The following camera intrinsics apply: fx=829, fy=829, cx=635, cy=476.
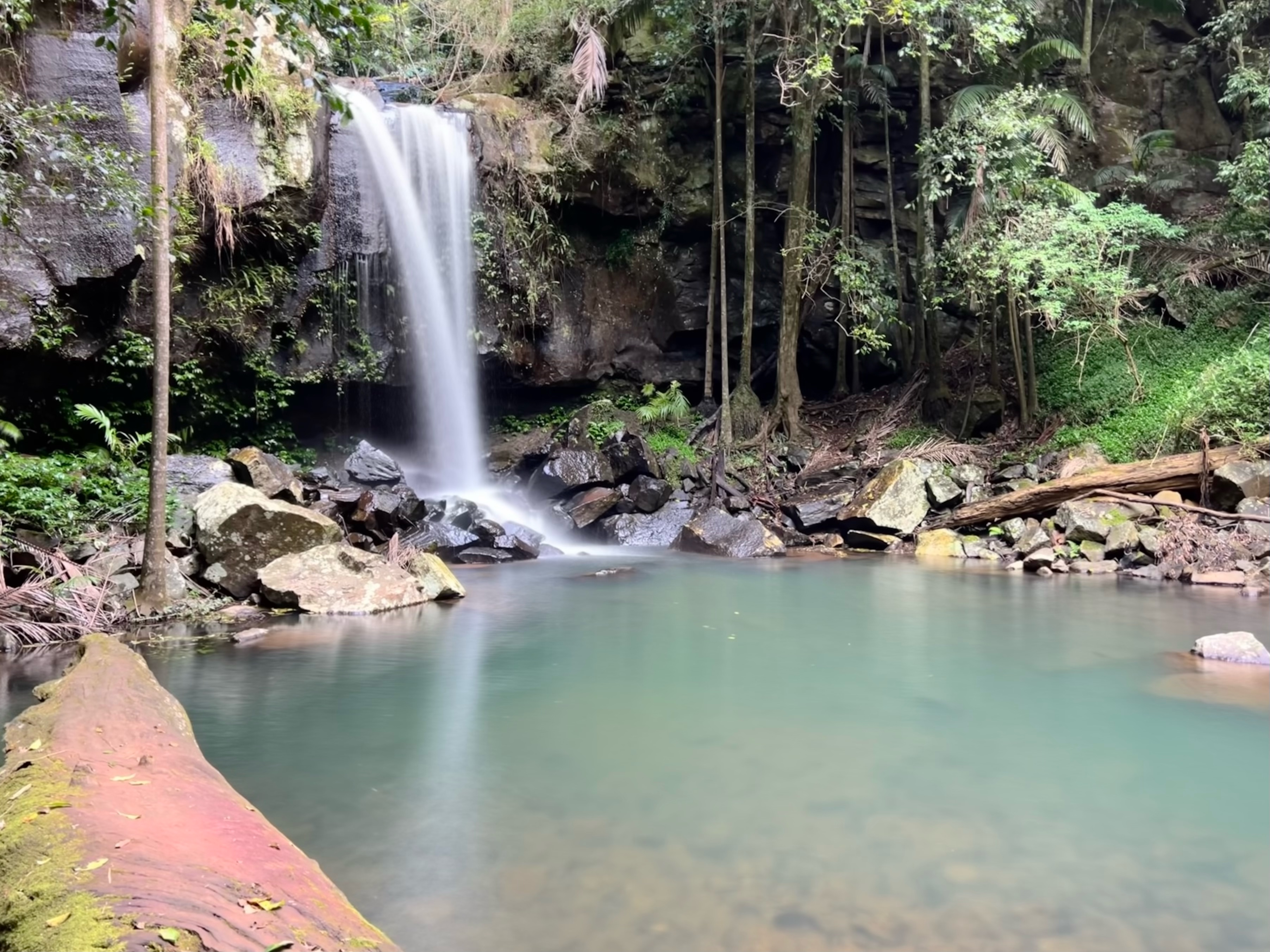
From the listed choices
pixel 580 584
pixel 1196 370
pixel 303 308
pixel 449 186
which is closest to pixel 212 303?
pixel 303 308

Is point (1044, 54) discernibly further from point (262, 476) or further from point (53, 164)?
point (53, 164)

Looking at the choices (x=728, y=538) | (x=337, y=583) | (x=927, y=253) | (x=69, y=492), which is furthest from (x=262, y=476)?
(x=927, y=253)

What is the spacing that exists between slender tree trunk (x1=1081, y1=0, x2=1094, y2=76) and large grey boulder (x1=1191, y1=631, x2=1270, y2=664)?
45.7 ft

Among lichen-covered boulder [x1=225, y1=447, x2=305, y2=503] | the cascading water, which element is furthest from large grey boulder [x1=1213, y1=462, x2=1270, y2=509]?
lichen-covered boulder [x1=225, y1=447, x2=305, y2=503]

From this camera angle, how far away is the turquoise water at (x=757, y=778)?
269cm

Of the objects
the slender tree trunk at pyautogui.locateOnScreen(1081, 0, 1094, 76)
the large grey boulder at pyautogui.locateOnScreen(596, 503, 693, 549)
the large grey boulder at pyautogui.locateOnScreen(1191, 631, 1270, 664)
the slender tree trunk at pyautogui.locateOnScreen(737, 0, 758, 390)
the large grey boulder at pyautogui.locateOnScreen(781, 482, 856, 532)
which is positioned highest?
the slender tree trunk at pyautogui.locateOnScreen(1081, 0, 1094, 76)

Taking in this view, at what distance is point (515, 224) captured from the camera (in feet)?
48.0

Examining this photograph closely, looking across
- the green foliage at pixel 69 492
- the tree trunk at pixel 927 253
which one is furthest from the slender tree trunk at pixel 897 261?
the green foliage at pixel 69 492

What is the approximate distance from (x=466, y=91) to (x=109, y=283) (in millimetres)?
8420

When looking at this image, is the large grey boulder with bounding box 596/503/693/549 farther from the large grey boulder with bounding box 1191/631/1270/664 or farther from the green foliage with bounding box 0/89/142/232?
the large grey boulder with bounding box 1191/631/1270/664

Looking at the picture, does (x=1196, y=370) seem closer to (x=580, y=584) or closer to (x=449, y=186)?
(x=580, y=584)

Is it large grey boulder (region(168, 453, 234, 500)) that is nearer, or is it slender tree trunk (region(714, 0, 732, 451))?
large grey boulder (region(168, 453, 234, 500))

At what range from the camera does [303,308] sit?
1255cm

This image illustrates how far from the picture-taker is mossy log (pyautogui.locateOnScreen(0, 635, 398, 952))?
68.3 inches
